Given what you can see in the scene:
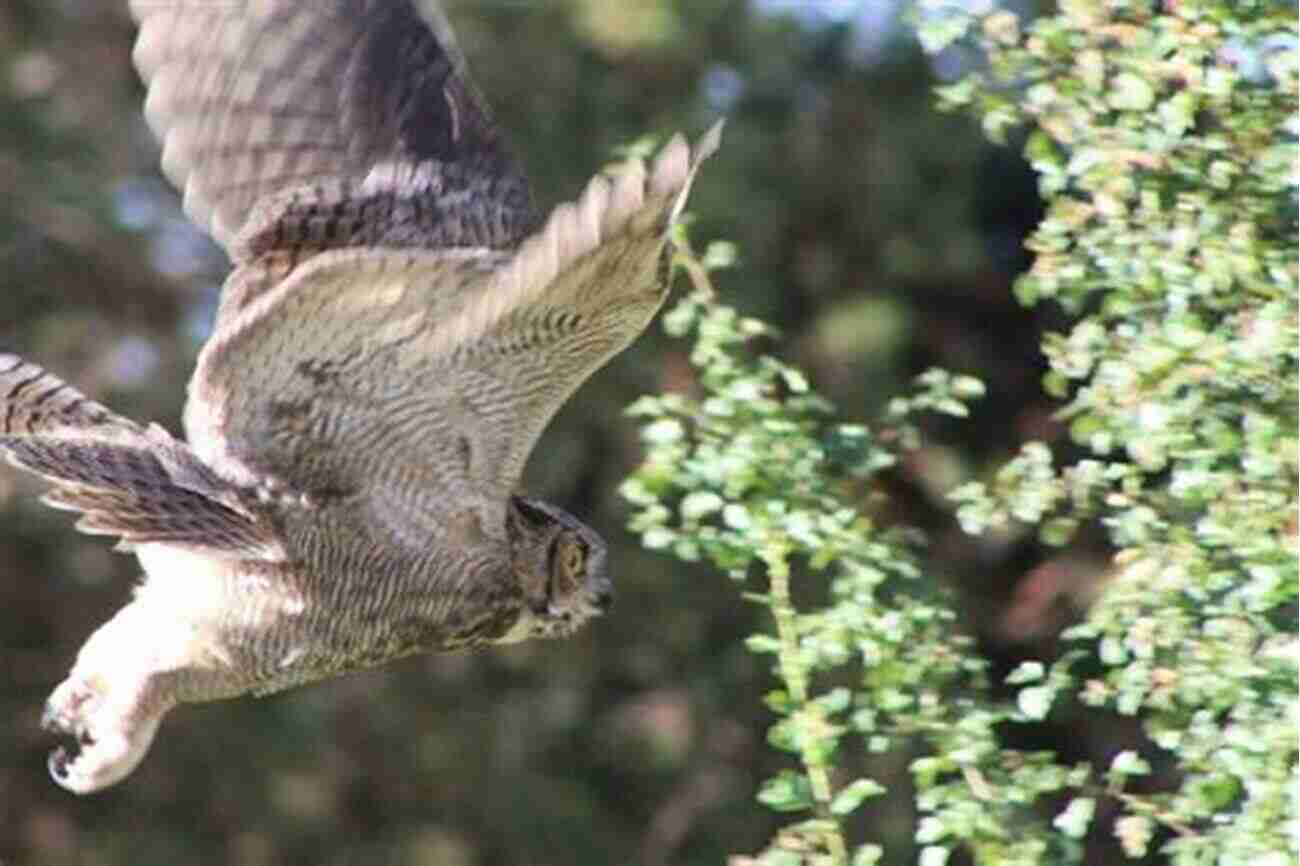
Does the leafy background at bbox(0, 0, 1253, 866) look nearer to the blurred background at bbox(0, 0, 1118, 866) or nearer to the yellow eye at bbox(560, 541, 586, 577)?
the blurred background at bbox(0, 0, 1118, 866)

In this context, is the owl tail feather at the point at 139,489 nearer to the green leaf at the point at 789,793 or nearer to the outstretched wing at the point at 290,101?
the outstretched wing at the point at 290,101

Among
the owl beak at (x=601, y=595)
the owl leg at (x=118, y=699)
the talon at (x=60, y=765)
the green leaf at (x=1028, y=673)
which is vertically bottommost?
the talon at (x=60, y=765)

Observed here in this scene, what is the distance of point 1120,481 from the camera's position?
4609mm

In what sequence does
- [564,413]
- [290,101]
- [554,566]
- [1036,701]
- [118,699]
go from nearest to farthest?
[1036,701], [118,699], [554,566], [290,101], [564,413]

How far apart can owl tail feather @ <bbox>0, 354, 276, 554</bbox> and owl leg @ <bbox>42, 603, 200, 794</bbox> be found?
7.1 inches

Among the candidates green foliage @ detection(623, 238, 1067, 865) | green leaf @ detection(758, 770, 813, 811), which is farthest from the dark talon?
green leaf @ detection(758, 770, 813, 811)

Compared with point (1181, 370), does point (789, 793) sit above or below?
below

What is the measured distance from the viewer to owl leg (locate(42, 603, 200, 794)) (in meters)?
4.77

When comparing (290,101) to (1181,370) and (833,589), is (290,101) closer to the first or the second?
(833,589)

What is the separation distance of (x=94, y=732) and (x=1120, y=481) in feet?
3.86

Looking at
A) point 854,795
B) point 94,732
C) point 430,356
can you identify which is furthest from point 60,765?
point 854,795

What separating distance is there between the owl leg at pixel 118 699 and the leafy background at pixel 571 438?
3.15m

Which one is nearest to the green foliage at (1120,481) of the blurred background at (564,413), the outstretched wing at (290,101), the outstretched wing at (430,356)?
the outstretched wing at (430,356)

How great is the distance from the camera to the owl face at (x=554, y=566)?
4.88m
